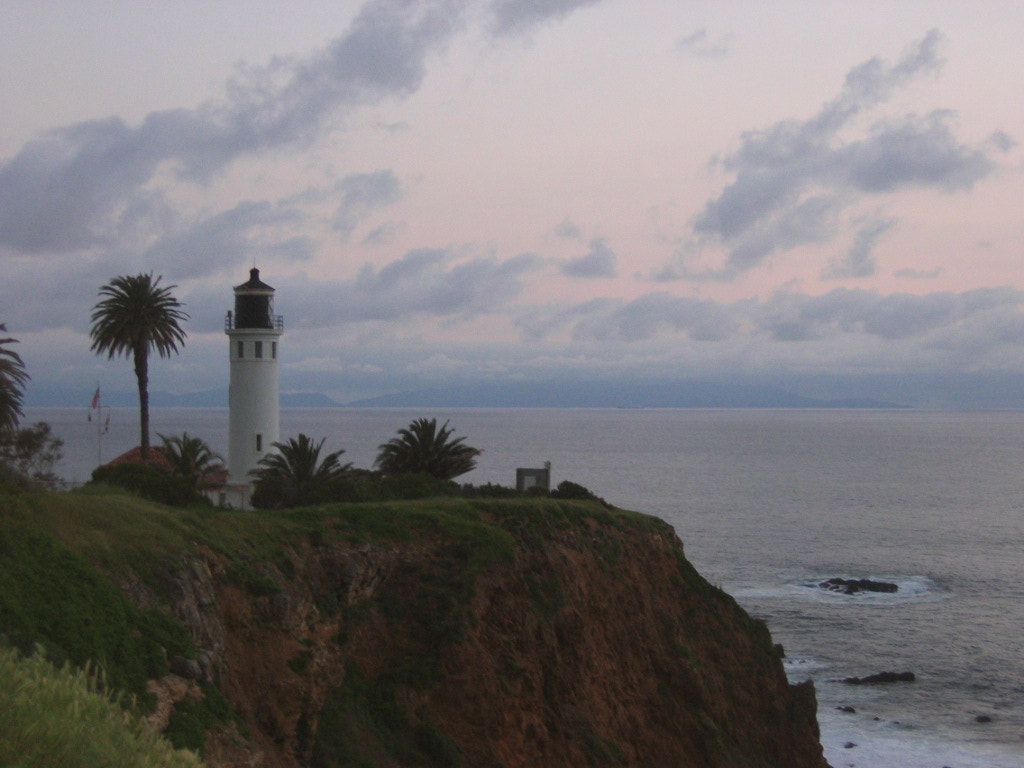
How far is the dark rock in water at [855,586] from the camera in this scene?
64812 mm

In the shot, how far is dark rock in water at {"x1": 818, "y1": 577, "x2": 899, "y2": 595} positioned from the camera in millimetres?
64812

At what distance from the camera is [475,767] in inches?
943

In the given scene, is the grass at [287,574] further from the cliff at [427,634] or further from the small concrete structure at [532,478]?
the small concrete structure at [532,478]

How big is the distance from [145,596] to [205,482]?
33.2 meters

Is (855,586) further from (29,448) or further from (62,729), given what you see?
(62,729)

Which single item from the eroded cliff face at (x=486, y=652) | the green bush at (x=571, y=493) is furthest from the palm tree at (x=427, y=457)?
the eroded cliff face at (x=486, y=652)

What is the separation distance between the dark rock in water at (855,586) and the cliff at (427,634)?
30.3 meters

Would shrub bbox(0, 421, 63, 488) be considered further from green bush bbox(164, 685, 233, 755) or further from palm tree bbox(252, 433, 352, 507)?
green bush bbox(164, 685, 233, 755)

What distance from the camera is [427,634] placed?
24938 mm

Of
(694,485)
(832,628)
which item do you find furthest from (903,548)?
(694,485)

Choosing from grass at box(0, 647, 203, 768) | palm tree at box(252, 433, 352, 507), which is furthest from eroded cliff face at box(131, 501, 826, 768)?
palm tree at box(252, 433, 352, 507)

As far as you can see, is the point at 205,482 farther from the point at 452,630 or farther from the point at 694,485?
the point at 694,485

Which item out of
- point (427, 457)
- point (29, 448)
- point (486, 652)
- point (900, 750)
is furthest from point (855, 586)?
point (29, 448)

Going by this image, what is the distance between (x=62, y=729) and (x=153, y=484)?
83.6ft
